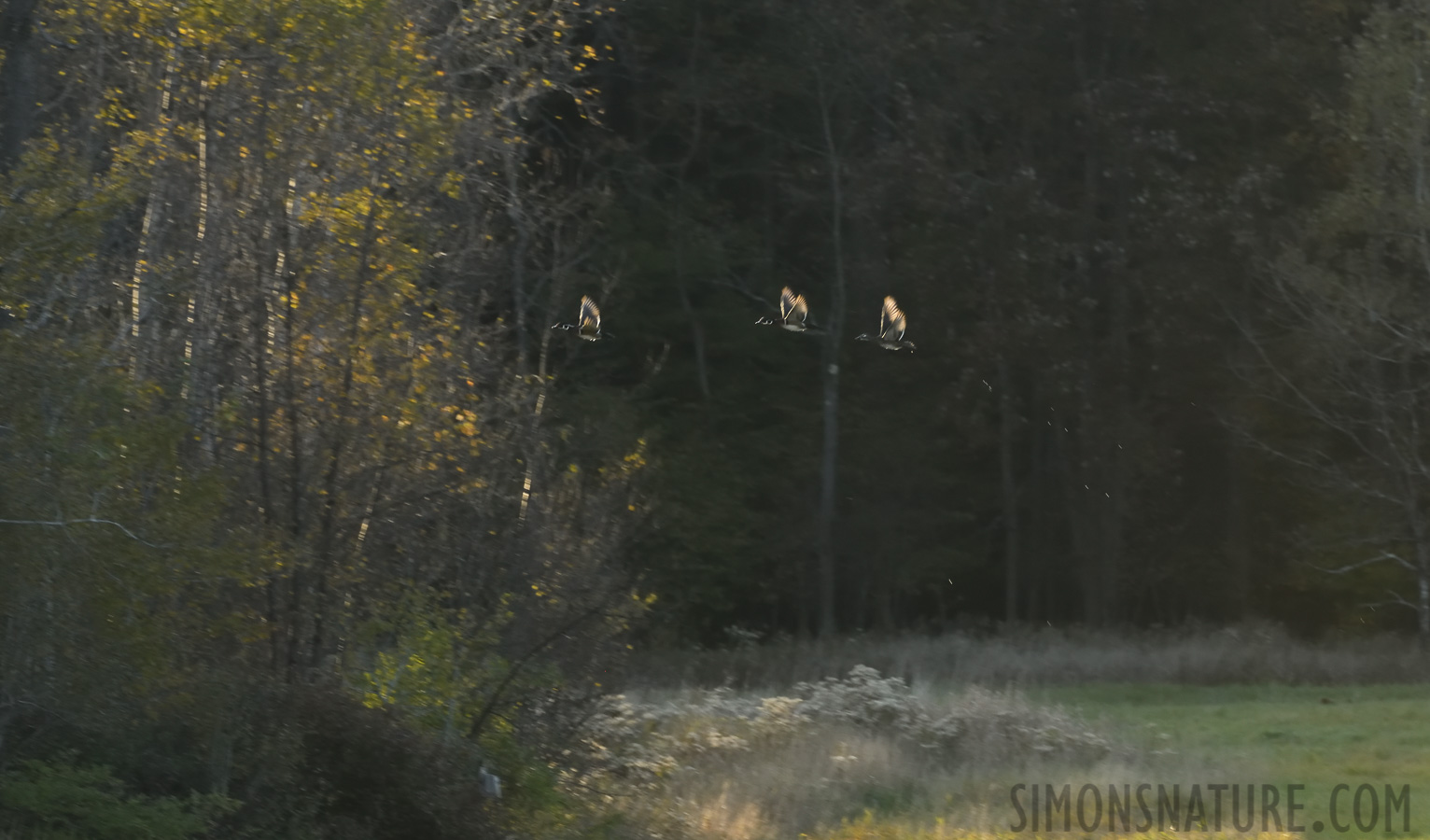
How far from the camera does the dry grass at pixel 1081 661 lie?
2575 cm

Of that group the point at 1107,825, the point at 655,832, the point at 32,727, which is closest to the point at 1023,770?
the point at 1107,825

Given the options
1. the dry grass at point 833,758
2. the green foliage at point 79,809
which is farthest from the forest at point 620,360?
the dry grass at point 833,758

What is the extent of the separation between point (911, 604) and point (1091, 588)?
5.75 meters

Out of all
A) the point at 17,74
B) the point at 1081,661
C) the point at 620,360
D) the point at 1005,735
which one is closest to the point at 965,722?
the point at 1005,735

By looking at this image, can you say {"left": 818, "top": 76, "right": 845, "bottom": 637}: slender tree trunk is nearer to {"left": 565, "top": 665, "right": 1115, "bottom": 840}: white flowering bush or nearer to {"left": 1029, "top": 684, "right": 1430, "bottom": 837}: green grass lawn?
{"left": 1029, "top": 684, "right": 1430, "bottom": 837}: green grass lawn

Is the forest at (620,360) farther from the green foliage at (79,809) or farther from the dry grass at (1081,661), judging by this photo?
the dry grass at (1081,661)

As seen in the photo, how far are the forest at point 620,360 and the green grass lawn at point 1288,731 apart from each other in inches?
229

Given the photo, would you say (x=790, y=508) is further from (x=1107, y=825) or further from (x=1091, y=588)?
(x=1107, y=825)

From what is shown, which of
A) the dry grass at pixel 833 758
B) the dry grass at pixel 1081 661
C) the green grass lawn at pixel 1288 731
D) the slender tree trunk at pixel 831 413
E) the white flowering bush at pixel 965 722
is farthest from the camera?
A: the slender tree trunk at pixel 831 413

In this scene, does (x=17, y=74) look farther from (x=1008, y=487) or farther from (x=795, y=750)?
(x=1008, y=487)

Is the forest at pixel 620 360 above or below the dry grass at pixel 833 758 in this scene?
above

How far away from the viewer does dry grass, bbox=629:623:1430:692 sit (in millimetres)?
25750

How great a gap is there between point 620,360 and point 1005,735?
15463 millimetres

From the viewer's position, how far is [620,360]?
31.6 metres
